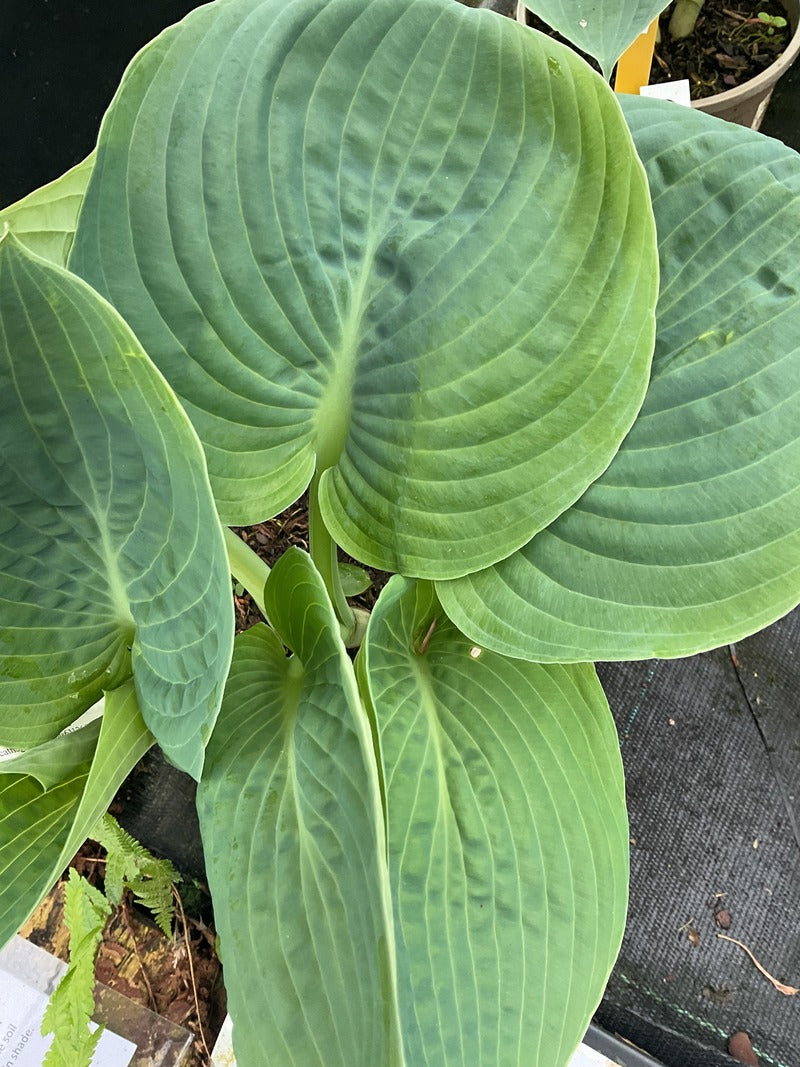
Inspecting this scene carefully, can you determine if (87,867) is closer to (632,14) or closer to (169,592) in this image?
(169,592)

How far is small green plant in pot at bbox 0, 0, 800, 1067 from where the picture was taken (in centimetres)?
49

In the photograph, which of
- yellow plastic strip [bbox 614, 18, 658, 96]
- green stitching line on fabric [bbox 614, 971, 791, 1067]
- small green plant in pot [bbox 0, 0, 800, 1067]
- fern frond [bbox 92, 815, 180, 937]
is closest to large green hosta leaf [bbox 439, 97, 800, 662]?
small green plant in pot [bbox 0, 0, 800, 1067]

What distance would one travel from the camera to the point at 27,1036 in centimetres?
79

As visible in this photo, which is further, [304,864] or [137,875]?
[137,875]

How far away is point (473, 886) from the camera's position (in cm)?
56

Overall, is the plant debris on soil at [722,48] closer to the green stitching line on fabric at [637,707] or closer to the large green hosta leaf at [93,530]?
the green stitching line on fabric at [637,707]

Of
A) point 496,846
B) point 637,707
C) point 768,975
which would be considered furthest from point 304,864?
point 768,975

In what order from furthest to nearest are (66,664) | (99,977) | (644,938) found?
(644,938), (99,977), (66,664)

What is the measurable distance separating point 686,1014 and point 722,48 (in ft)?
4.26

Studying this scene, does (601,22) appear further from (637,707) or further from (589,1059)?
(589,1059)

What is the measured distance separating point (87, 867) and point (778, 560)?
830 millimetres

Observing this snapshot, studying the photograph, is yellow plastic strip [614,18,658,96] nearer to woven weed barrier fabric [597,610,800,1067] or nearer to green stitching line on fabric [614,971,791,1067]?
woven weed barrier fabric [597,610,800,1067]

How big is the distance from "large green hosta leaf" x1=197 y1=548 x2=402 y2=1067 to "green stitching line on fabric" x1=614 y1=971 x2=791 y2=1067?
25.9 inches

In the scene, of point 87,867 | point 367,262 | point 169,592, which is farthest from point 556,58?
point 87,867
